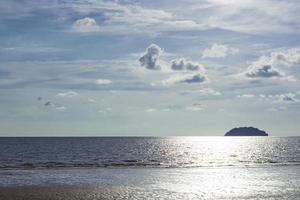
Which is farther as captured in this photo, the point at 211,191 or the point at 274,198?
the point at 211,191

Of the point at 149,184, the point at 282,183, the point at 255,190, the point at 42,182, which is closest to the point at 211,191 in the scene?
the point at 255,190

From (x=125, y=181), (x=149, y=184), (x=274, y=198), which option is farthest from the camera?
(x=125, y=181)

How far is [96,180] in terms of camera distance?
54.6 metres

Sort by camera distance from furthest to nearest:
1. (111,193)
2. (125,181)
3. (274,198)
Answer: (125,181), (111,193), (274,198)

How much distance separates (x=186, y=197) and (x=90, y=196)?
9.23 meters

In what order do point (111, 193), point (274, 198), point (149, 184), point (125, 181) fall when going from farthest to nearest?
point (125, 181) → point (149, 184) → point (111, 193) → point (274, 198)

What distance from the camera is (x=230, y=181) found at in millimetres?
52969

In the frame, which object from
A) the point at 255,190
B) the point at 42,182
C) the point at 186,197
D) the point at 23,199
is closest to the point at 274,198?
the point at 255,190

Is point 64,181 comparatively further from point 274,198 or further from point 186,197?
point 274,198

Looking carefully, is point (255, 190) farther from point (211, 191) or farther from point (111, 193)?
point (111, 193)

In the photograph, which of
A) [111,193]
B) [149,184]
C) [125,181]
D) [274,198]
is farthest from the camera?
[125,181]

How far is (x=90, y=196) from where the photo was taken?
1641 inches

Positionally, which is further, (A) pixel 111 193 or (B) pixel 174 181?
(B) pixel 174 181

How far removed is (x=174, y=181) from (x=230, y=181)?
6.85 meters
